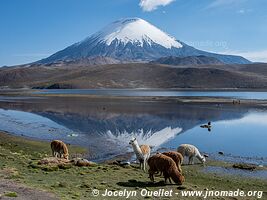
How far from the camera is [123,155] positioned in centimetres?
2836

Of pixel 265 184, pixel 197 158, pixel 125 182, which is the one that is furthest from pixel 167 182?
pixel 197 158

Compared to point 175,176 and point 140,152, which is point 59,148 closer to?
point 140,152

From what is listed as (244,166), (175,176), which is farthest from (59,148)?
(244,166)

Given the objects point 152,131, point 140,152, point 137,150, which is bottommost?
point 152,131

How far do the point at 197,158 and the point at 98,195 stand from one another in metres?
12.2

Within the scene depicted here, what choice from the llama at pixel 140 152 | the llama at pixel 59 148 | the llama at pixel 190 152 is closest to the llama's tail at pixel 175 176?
the llama at pixel 140 152

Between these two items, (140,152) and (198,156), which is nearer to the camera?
(140,152)

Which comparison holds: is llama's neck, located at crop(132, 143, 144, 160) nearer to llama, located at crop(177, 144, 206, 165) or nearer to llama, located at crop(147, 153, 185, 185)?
llama, located at crop(147, 153, 185, 185)

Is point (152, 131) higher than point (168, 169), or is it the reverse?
point (168, 169)

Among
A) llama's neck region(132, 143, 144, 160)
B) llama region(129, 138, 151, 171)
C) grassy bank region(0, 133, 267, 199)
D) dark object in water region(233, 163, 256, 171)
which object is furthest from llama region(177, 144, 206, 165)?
llama's neck region(132, 143, 144, 160)

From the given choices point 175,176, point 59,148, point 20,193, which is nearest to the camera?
point 20,193

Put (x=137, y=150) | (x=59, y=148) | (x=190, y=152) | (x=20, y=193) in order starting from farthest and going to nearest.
Answer: (x=190, y=152), (x=59, y=148), (x=137, y=150), (x=20, y=193)

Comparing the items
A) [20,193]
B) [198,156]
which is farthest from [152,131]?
[20,193]

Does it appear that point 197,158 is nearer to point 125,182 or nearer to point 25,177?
point 125,182
